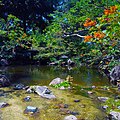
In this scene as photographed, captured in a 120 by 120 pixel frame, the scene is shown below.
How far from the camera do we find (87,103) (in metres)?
6.43

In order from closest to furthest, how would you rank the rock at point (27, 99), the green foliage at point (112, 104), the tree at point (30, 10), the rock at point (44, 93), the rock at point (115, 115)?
the rock at point (115, 115)
the green foliage at point (112, 104)
the rock at point (27, 99)
the rock at point (44, 93)
the tree at point (30, 10)

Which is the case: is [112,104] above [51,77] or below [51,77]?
below

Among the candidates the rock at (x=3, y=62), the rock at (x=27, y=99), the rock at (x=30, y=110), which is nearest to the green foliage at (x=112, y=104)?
the rock at (x=30, y=110)

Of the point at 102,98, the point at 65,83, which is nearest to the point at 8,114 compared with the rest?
the point at 102,98

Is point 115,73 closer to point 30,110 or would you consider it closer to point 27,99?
point 27,99

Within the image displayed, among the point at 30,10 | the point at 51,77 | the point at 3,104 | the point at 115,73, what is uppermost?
the point at 30,10

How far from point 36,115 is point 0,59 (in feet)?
46.1

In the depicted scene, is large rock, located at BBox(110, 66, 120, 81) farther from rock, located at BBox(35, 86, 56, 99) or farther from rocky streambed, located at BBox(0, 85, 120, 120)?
rock, located at BBox(35, 86, 56, 99)

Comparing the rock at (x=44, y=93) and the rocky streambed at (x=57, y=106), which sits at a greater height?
the rock at (x=44, y=93)

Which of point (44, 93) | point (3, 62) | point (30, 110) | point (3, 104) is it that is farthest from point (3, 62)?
point (30, 110)

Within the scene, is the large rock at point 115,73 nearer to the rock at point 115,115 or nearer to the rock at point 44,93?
the rock at point 44,93

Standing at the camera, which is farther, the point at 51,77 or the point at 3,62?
the point at 3,62

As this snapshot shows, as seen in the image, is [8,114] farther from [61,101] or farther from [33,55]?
[33,55]

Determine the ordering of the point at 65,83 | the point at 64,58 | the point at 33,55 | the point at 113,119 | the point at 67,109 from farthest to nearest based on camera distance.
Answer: the point at 33,55 < the point at 64,58 < the point at 65,83 < the point at 67,109 < the point at 113,119
